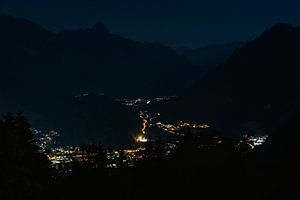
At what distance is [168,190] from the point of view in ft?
93.6

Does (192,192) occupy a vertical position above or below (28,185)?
below

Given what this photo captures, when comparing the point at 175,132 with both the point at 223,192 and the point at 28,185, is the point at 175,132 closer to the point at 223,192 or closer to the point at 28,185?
the point at 223,192

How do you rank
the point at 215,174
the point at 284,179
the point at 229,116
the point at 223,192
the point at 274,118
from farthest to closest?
the point at 229,116 → the point at 274,118 → the point at 215,174 → the point at 223,192 → the point at 284,179

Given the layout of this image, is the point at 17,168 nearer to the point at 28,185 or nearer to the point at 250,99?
the point at 28,185

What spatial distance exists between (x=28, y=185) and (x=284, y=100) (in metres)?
161

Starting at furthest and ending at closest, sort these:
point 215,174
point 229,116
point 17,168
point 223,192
Answer: point 229,116 < point 215,174 < point 223,192 < point 17,168

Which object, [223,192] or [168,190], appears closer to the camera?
[223,192]

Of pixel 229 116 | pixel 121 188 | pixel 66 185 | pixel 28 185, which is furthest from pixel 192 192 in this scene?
pixel 229 116

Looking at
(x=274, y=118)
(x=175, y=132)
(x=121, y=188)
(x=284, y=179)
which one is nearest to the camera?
(x=284, y=179)

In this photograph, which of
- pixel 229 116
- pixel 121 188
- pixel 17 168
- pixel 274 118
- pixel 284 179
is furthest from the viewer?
pixel 229 116

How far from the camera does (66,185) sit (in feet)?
106

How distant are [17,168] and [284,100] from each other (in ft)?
530

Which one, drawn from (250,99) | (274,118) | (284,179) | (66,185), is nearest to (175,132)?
(274,118)

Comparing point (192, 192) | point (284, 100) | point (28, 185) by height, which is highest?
point (284, 100)
